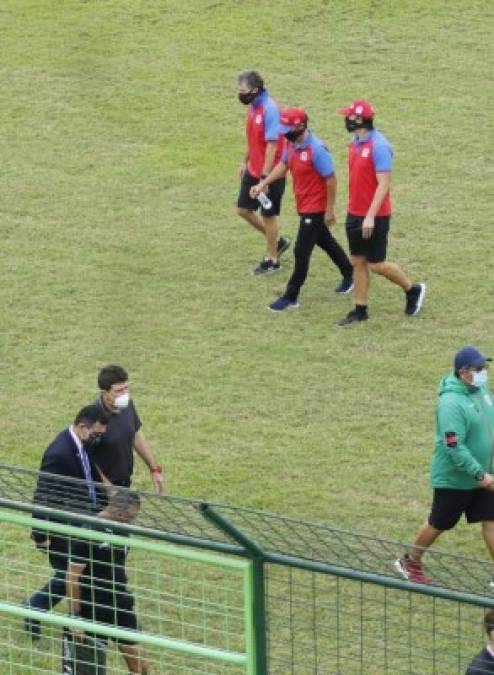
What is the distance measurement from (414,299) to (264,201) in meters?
1.72

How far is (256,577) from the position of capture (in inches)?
265

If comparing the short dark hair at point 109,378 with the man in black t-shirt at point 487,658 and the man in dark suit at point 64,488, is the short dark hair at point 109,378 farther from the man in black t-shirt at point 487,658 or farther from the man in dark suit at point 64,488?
the man in black t-shirt at point 487,658

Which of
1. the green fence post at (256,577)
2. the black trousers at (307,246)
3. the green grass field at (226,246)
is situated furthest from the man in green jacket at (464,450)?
the black trousers at (307,246)

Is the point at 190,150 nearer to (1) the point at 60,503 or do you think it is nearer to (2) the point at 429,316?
(2) the point at 429,316

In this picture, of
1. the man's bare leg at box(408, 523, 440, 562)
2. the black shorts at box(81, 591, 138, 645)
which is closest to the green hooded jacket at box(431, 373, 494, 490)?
the man's bare leg at box(408, 523, 440, 562)

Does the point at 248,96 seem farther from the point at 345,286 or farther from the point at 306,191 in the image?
the point at 345,286

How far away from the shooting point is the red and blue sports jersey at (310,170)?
47.2ft

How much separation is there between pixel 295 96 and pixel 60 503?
41.0 ft

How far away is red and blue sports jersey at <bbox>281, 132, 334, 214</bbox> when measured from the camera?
1440 centimetres

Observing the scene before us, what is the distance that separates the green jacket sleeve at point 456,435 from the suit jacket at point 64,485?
2.11m

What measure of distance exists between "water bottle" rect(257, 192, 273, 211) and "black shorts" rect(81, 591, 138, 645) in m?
7.31

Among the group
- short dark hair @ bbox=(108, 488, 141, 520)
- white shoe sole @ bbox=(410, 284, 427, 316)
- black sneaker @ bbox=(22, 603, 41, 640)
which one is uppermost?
short dark hair @ bbox=(108, 488, 141, 520)

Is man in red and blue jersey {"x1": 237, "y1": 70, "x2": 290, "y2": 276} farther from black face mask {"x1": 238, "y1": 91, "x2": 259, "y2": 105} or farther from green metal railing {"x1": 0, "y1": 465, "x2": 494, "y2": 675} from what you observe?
green metal railing {"x1": 0, "y1": 465, "x2": 494, "y2": 675}

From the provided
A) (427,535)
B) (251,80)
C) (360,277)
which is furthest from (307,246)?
(427,535)
